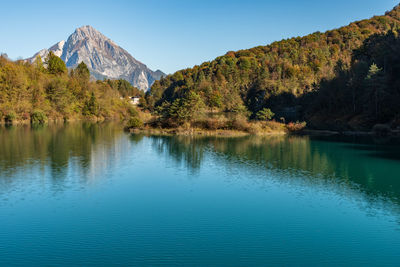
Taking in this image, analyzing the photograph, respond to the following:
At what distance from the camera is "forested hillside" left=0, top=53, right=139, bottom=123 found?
274ft

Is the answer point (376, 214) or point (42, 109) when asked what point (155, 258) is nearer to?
point (376, 214)

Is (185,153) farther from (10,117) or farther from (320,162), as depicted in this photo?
(10,117)

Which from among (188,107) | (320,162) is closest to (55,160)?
(320,162)

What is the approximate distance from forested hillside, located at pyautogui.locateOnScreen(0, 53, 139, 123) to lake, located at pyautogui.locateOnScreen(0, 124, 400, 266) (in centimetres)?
6083

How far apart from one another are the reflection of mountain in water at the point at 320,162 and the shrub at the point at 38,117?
5467 centimetres

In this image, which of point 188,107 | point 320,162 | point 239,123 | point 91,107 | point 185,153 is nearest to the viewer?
point 320,162

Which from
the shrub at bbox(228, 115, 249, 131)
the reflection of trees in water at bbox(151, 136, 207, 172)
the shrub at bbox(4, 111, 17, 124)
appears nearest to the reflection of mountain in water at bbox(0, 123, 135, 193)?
the reflection of trees in water at bbox(151, 136, 207, 172)

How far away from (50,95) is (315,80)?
86693mm

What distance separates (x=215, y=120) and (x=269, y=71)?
69828mm

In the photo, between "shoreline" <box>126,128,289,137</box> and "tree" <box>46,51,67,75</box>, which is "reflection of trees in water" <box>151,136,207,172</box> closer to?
"shoreline" <box>126,128,289,137</box>

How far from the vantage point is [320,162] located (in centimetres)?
3197

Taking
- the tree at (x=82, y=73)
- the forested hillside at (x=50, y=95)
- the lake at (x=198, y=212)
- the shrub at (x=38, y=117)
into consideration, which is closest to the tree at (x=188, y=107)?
the lake at (x=198, y=212)

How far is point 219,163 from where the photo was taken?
1227 inches

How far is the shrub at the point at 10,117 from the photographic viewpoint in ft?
263
